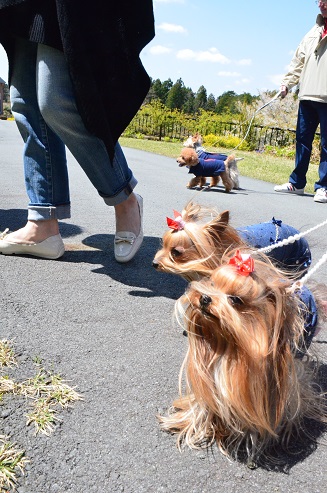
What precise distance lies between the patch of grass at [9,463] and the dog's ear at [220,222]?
133cm

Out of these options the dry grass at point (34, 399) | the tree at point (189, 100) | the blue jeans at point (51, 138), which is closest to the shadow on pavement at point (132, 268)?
the blue jeans at point (51, 138)

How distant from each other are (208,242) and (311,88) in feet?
15.4

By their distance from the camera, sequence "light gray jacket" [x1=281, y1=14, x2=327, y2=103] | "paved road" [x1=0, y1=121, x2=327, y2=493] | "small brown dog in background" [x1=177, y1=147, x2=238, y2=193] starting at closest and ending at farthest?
"paved road" [x1=0, y1=121, x2=327, y2=493], "light gray jacket" [x1=281, y1=14, x2=327, y2=103], "small brown dog in background" [x1=177, y1=147, x2=238, y2=193]

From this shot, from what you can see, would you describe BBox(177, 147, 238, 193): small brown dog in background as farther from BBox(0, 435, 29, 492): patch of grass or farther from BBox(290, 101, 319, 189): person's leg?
BBox(0, 435, 29, 492): patch of grass

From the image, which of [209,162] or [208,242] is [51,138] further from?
[209,162]

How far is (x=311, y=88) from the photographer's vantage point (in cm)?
632

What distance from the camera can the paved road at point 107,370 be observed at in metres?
1.49

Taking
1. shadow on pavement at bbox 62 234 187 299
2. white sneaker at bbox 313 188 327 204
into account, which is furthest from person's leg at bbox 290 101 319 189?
shadow on pavement at bbox 62 234 187 299

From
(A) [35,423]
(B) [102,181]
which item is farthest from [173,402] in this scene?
(B) [102,181]

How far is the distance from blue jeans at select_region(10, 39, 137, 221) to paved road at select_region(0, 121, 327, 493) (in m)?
0.43

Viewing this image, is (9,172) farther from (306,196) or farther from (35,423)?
(35,423)

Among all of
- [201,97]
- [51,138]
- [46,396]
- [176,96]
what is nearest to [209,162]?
[51,138]

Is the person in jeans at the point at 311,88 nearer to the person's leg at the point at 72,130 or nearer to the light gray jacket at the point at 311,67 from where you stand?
the light gray jacket at the point at 311,67

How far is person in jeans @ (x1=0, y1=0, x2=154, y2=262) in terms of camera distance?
257cm
